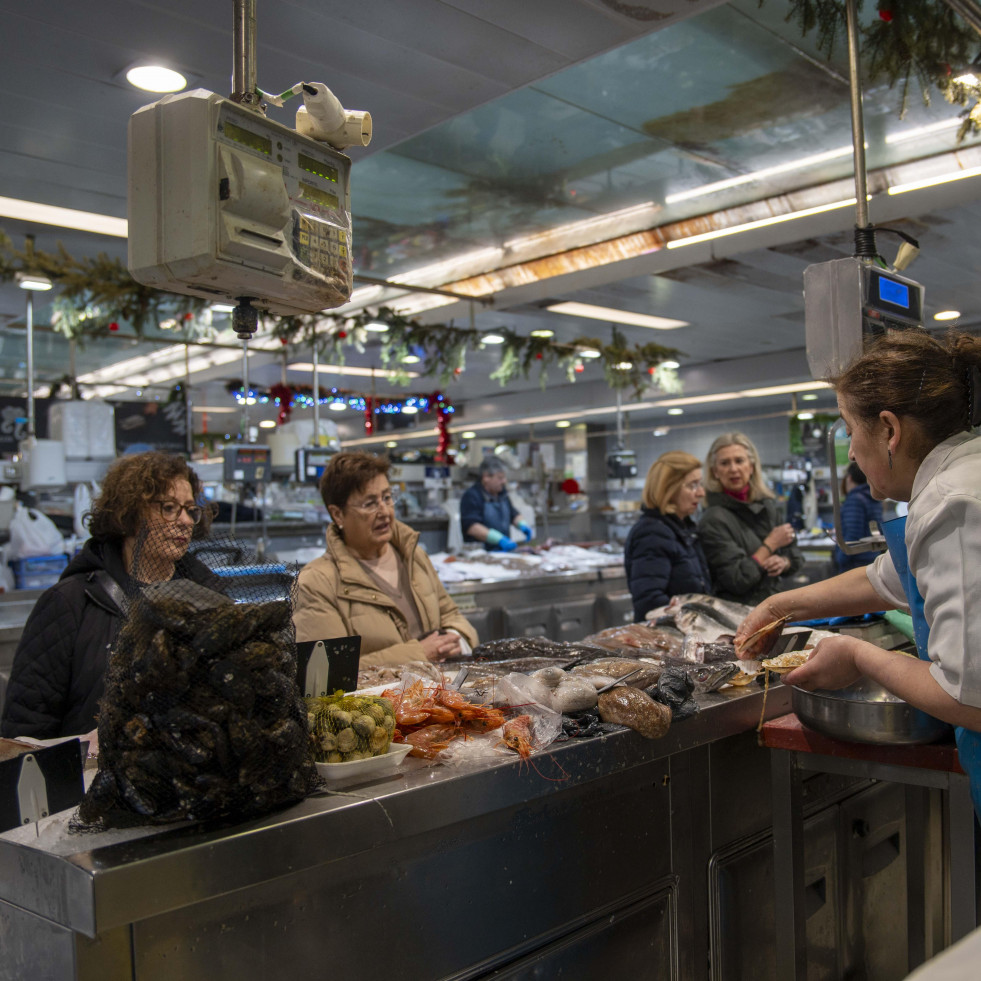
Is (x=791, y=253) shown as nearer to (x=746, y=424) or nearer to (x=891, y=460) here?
(x=891, y=460)

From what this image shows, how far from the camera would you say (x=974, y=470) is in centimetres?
169

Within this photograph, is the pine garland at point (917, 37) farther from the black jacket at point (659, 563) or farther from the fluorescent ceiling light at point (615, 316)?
the fluorescent ceiling light at point (615, 316)

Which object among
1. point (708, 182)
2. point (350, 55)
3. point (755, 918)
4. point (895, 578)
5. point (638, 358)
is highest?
point (708, 182)

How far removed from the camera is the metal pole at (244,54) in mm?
1879

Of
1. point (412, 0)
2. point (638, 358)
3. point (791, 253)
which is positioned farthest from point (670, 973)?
point (638, 358)

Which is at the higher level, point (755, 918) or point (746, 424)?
point (746, 424)

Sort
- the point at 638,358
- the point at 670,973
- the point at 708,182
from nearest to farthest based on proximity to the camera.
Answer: the point at 670,973
the point at 708,182
the point at 638,358

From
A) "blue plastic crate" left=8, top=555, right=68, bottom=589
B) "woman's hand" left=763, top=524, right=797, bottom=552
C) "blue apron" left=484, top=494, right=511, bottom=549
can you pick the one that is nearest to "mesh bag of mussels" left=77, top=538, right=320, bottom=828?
"woman's hand" left=763, top=524, right=797, bottom=552

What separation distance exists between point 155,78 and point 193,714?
349cm

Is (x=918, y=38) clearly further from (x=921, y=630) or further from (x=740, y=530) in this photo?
(x=921, y=630)

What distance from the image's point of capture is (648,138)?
5.70 meters

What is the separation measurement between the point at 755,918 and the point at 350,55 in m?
3.49

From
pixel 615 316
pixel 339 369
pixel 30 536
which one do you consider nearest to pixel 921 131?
pixel 615 316

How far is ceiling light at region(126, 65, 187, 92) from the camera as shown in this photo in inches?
151
